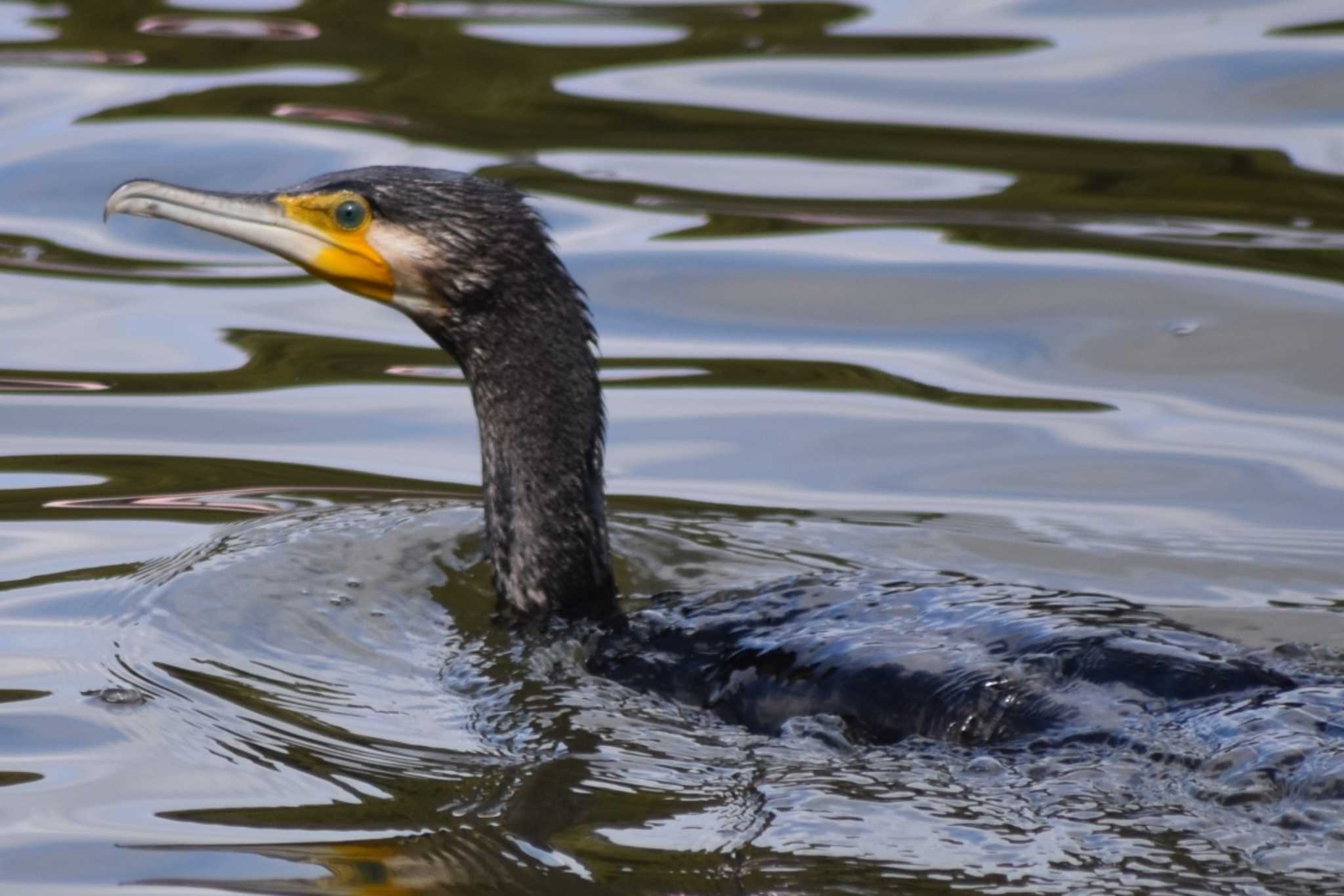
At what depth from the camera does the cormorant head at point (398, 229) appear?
4.92 meters

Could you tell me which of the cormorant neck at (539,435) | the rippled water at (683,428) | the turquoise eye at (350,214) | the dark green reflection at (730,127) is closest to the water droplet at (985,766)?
the rippled water at (683,428)

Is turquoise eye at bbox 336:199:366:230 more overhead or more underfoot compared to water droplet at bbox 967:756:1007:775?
more overhead

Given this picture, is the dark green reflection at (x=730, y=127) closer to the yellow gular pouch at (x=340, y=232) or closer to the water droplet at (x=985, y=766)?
the yellow gular pouch at (x=340, y=232)

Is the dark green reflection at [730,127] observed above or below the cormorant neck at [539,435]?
above

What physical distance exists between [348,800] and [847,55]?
22.7 ft

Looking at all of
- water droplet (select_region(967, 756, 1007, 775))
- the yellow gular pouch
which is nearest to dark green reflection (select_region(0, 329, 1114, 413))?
the yellow gular pouch

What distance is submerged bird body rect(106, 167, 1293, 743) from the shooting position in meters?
4.08

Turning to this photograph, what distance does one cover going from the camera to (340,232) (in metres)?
4.96

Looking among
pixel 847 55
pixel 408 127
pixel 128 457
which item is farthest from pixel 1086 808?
pixel 847 55

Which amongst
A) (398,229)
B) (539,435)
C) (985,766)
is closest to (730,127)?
(539,435)

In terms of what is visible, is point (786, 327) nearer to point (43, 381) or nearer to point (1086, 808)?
point (43, 381)

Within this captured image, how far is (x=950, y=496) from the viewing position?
609 centimetres

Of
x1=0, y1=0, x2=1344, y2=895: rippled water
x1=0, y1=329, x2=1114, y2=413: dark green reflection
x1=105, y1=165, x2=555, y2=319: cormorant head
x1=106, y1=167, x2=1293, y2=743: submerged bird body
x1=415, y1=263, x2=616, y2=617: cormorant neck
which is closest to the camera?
x1=0, y1=0, x2=1344, y2=895: rippled water

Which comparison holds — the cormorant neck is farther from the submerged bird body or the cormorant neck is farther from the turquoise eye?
the turquoise eye
